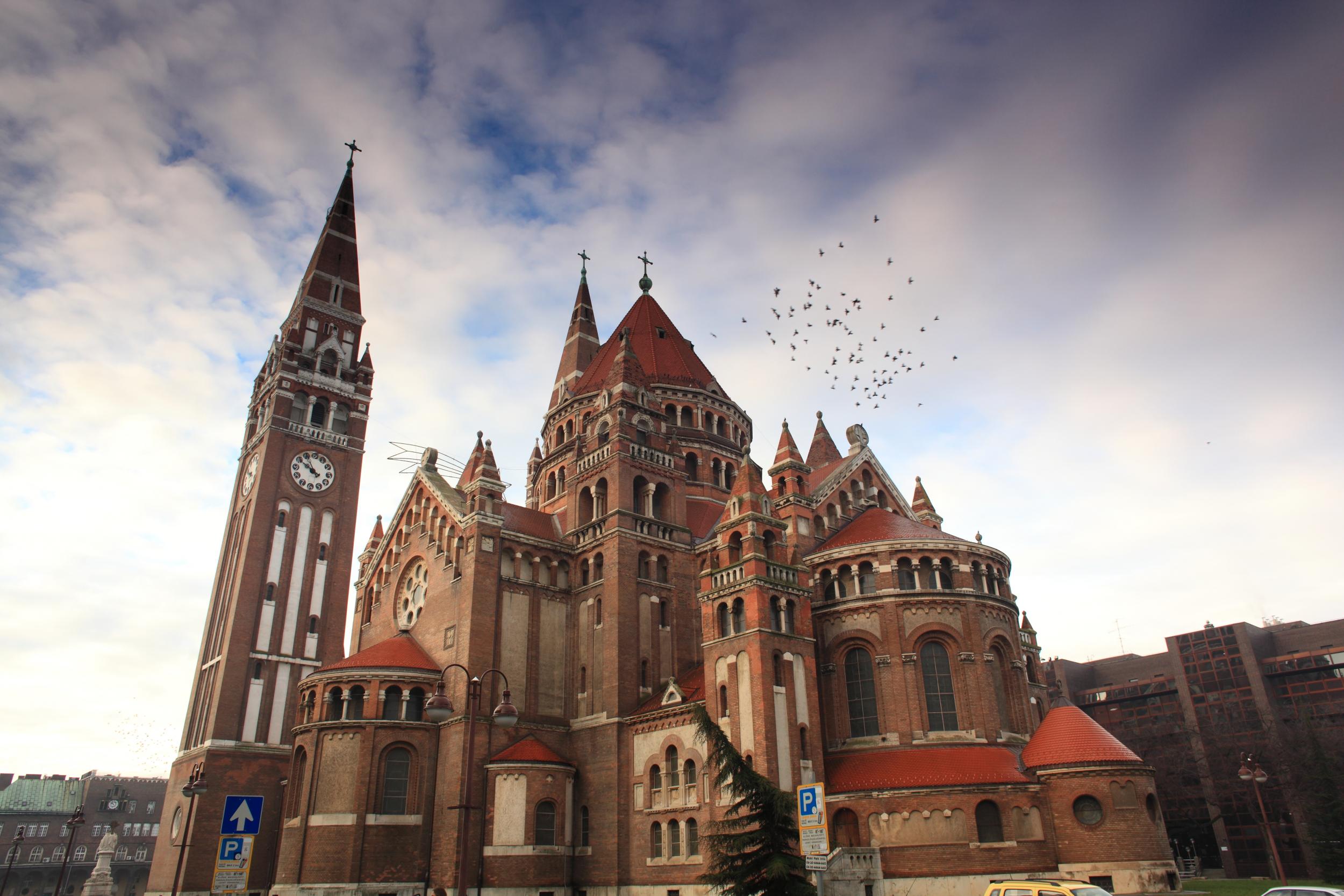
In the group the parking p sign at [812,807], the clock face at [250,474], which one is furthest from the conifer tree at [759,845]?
the clock face at [250,474]

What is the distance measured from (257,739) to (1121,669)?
280 ft

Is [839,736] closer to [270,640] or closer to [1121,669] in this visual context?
[270,640]

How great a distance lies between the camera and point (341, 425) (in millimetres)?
60625

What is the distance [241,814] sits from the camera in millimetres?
21141

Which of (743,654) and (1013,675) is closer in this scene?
(743,654)

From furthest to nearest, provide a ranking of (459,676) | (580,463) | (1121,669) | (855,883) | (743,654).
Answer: (1121,669), (580,463), (459,676), (743,654), (855,883)

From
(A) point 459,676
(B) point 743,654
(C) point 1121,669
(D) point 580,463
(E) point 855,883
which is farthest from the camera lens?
(C) point 1121,669

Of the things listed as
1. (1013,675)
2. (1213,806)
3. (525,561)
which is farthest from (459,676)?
(1213,806)

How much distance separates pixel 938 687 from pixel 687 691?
983cm

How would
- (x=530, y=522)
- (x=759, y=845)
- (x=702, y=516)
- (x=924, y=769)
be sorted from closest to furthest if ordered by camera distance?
1. (x=759, y=845)
2. (x=924, y=769)
3. (x=530, y=522)
4. (x=702, y=516)

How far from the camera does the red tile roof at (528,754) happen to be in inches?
1491

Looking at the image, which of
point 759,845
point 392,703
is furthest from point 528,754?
point 759,845

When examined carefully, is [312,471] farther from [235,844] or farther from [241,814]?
[235,844]

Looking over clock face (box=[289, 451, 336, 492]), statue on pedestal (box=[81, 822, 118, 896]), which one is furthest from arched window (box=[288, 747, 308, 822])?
statue on pedestal (box=[81, 822, 118, 896])
